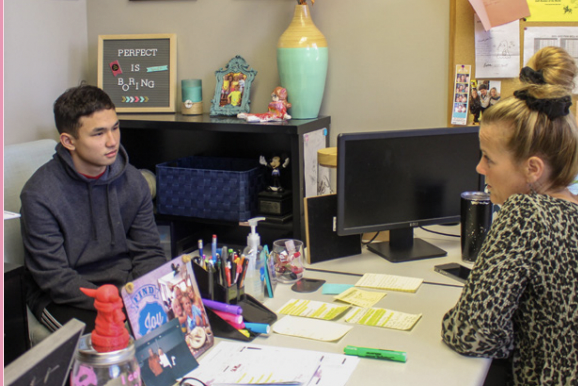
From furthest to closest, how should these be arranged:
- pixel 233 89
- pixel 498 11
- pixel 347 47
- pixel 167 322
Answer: pixel 233 89 → pixel 347 47 → pixel 498 11 → pixel 167 322

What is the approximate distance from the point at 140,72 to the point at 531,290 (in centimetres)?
189

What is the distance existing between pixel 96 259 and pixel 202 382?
859 millimetres

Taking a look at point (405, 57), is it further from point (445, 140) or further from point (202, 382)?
point (202, 382)

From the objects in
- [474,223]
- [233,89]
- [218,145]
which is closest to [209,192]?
[218,145]

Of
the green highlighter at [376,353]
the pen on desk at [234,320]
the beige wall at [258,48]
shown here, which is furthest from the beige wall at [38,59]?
the green highlighter at [376,353]

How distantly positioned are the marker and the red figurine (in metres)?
0.50

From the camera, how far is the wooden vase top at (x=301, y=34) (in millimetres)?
2199

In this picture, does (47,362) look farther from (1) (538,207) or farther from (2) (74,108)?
(2) (74,108)

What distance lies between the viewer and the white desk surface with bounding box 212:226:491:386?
117cm

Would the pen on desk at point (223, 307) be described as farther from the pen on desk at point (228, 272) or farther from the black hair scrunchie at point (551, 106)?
the black hair scrunchie at point (551, 106)

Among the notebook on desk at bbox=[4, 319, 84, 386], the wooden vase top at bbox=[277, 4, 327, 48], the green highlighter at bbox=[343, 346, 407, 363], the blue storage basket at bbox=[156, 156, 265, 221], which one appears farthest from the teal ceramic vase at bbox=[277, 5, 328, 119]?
the notebook on desk at bbox=[4, 319, 84, 386]

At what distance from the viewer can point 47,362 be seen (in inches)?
23.6

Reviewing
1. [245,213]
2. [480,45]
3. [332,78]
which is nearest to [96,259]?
[245,213]

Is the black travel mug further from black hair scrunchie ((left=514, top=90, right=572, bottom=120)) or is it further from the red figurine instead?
the red figurine
